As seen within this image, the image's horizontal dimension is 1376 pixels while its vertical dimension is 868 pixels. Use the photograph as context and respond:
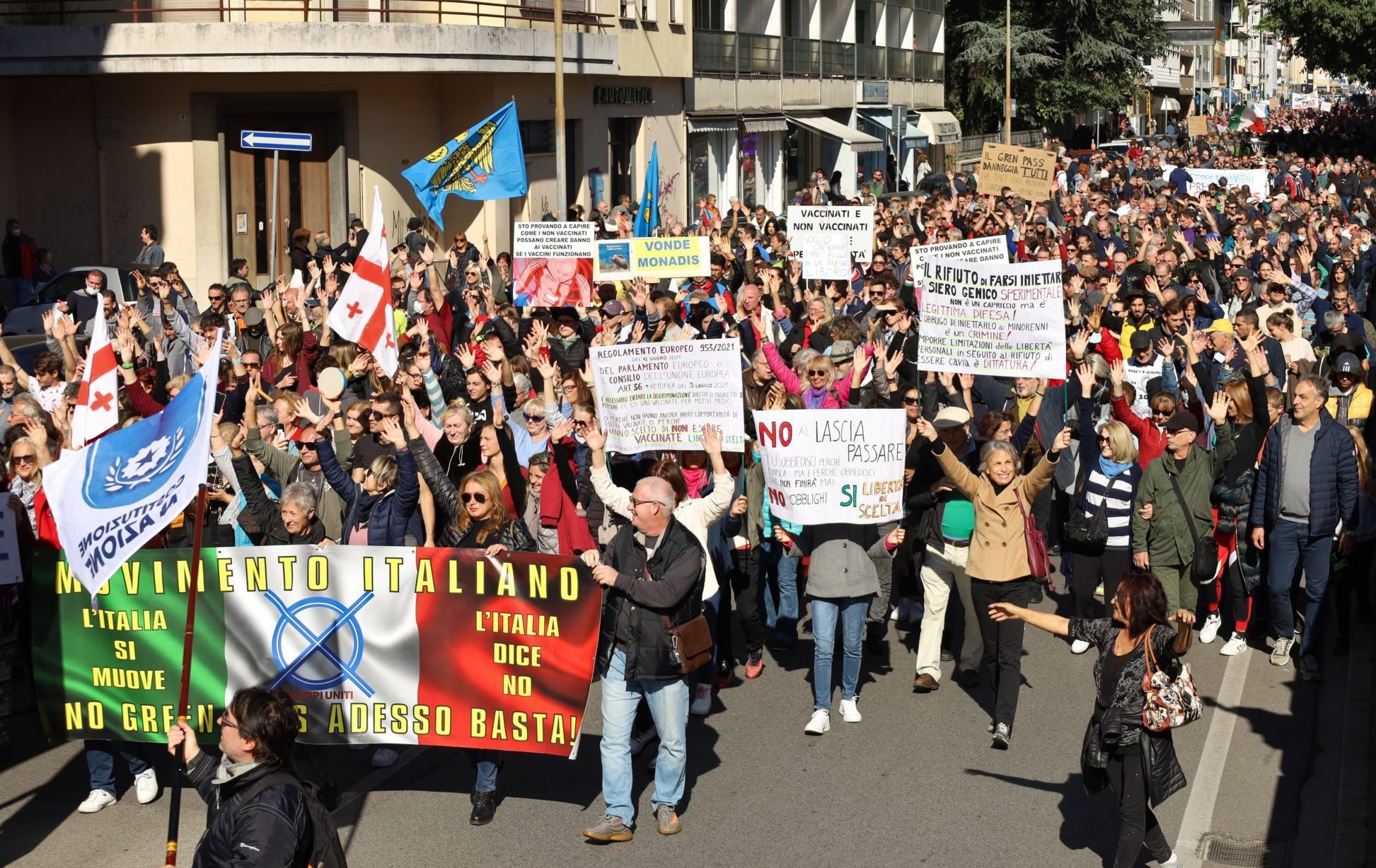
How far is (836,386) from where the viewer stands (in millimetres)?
11156

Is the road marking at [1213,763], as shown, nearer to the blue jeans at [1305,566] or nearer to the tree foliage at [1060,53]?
the blue jeans at [1305,566]

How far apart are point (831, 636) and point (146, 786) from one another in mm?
3360

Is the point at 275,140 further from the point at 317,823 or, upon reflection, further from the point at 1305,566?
the point at 317,823

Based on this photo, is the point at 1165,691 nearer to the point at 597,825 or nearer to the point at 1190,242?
the point at 597,825

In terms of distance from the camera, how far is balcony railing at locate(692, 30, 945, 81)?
131ft

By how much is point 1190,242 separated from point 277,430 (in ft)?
48.0

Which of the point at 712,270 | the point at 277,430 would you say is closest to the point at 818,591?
the point at 277,430

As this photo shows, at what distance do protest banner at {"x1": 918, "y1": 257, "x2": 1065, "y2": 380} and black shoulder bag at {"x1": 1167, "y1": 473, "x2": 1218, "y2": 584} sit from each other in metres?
1.40

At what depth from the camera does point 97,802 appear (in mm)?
7988

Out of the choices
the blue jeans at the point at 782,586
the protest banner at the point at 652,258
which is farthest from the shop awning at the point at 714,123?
the blue jeans at the point at 782,586

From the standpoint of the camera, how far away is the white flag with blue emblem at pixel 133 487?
21.2 ft

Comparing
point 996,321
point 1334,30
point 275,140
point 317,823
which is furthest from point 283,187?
point 1334,30

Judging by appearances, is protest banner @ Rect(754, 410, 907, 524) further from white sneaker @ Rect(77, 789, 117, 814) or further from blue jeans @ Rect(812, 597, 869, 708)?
white sneaker @ Rect(77, 789, 117, 814)

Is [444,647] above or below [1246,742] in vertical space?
above
